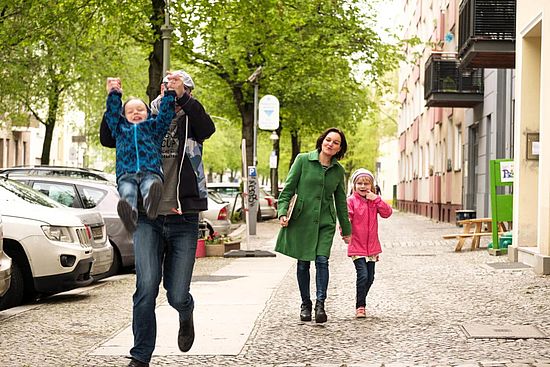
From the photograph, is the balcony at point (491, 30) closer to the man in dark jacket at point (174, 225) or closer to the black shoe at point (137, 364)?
the man in dark jacket at point (174, 225)

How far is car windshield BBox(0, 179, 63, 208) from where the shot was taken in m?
11.8

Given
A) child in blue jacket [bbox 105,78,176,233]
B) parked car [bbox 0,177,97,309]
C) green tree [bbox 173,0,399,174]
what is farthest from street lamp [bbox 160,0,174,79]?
child in blue jacket [bbox 105,78,176,233]

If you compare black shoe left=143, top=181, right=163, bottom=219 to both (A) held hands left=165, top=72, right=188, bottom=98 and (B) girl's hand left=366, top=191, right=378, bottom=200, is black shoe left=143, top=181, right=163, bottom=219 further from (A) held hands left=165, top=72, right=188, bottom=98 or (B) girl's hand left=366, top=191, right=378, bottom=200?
(B) girl's hand left=366, top=191, right=378, bottom=200

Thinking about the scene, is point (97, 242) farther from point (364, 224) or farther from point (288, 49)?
point (288, 49)

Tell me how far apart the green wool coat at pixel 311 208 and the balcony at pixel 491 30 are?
12.9m

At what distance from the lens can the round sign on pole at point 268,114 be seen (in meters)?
26.0

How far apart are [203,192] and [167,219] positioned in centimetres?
30

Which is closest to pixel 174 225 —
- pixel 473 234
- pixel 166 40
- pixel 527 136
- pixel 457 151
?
pixel 527 136

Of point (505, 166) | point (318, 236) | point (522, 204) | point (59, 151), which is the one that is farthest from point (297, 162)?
point (59, 151)

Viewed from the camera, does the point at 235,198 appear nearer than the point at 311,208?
No

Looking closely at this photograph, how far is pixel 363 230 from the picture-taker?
410 inches

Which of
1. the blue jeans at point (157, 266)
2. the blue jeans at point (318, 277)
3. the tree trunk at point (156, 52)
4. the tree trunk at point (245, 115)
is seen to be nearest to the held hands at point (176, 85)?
the blue jeans at point (157, 266)

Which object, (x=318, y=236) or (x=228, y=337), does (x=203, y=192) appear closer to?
(x=228, y=337)

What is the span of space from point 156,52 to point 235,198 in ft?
40.4
